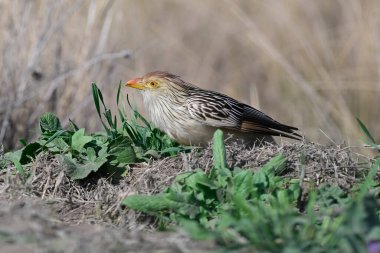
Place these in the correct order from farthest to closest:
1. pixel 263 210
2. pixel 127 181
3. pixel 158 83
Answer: pixel 158 83 < pixel 127 181 < pixel 263 210

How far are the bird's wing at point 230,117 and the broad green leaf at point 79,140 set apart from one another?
3.85 ft

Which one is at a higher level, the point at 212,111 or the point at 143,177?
the point at 212,111

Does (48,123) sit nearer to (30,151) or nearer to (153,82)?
(30,151)

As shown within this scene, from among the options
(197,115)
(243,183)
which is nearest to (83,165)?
(243,183)

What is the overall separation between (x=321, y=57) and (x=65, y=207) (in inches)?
274

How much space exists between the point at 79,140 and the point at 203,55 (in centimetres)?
782

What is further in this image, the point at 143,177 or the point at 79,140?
the point at 79,140

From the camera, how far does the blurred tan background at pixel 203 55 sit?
7.76 m

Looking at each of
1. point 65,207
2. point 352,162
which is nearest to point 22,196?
point 65,207

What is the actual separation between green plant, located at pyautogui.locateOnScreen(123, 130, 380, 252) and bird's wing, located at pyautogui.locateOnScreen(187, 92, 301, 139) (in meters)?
1.24

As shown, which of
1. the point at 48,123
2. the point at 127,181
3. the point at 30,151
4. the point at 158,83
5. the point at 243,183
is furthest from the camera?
the point at 158,83

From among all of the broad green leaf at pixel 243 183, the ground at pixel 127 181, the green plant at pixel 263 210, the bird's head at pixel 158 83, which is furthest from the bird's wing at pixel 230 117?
the broad green leaf at pixel 243 183

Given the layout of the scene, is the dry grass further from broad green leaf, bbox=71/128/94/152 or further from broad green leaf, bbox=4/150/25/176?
broad green leaf, bbox=71/128/94/152

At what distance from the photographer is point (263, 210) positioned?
3.16m
